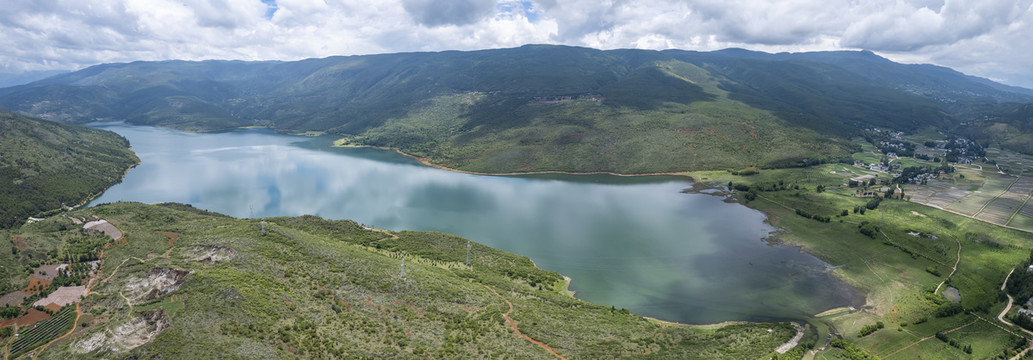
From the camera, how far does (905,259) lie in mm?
60688

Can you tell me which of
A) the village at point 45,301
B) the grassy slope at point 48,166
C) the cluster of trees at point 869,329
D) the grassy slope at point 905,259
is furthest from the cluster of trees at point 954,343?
the grassy slope at point 48,166

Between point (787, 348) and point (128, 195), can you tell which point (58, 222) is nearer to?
point (128, 195)

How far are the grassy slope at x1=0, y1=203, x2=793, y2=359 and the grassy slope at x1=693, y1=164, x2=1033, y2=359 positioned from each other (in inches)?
517

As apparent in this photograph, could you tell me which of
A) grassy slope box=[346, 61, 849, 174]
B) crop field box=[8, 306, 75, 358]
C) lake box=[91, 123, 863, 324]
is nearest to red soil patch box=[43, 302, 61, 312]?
crop field box=[8, 306, 75, 358]

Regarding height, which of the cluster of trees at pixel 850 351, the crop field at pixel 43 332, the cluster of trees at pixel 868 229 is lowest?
the cluster of trees at pixel 850 351

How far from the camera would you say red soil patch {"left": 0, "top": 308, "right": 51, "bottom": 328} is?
33500 mm

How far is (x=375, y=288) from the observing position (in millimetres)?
42469

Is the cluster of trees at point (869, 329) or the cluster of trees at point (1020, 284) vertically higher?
the cluster of trees at point (1020, 284)

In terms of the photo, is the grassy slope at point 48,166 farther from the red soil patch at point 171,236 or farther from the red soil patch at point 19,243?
the red soil patch at point 171,236

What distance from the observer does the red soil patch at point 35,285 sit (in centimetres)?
3788

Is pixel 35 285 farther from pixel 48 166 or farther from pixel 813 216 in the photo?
pixel 813 216

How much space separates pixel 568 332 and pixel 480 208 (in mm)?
51492

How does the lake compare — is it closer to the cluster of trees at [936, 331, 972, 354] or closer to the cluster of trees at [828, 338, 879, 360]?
the cluster of trees at [828, 338, 879, 360]

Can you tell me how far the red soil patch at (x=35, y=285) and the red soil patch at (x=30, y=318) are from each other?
13.9ft
